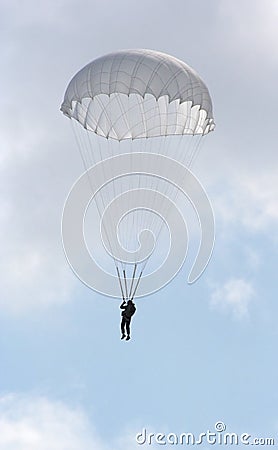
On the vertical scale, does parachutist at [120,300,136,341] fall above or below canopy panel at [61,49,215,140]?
below

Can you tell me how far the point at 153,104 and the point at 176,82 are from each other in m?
1.80

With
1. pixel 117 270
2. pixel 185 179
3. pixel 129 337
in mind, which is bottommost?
pixel 129 337

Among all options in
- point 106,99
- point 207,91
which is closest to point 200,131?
point 207,91

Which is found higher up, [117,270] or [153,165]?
[153,165]

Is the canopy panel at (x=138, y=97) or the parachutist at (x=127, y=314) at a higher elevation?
the canopy panel at (x=138, y=97)

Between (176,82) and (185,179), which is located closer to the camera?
(176,82)

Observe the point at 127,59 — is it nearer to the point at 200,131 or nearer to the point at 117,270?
the point at 200,131

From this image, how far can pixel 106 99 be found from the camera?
36438 millimetres

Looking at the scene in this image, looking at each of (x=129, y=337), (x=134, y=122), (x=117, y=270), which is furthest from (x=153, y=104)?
(x=129, y=337)

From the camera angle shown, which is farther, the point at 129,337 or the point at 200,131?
the point at 200,131

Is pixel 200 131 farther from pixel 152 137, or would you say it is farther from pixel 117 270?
pixel 117 270

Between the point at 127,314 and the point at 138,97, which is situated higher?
the point at 138,97

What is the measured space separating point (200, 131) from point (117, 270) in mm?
7212

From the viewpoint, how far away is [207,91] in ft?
122
